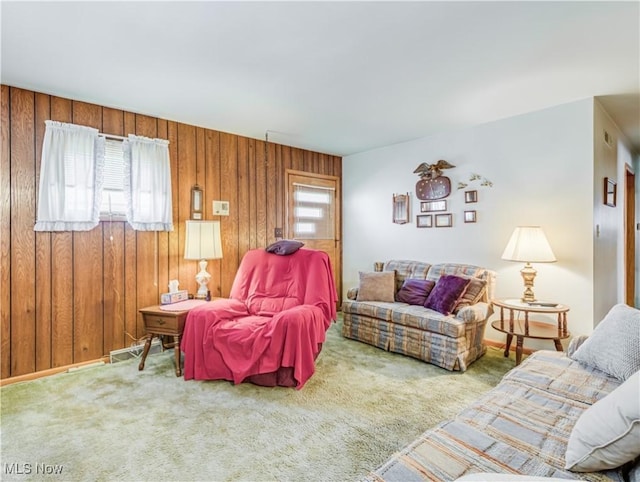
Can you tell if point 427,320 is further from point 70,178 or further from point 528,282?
point 70,178

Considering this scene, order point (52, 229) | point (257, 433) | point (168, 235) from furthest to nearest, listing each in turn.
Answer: point (168, 235)
point (52, 229)
point (257, 433)

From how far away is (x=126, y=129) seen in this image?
328 cm

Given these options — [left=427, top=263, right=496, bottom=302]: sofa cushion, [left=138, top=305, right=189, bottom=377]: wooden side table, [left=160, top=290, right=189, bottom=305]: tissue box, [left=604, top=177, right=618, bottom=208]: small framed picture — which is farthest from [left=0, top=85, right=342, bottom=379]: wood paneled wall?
[left=604, top=177, right=618, bottom=208]: small framed picture

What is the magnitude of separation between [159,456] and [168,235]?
2.25 m

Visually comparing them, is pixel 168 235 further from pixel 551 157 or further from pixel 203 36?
pixel 551 157

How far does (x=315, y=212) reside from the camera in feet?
16.4

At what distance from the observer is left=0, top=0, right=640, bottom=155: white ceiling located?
1.84 meters

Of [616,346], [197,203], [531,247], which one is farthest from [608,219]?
[197,203]

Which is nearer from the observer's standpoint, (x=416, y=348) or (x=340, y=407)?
(x=340, y=407)

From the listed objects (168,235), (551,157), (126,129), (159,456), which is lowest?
(159,456)

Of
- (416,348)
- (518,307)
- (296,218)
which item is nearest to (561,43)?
(518,307)

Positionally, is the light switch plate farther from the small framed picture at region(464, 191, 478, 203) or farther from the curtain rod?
the small framed picture at region(464, 191, 478, 203)

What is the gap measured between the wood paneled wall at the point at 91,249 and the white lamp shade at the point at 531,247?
9.54 feet

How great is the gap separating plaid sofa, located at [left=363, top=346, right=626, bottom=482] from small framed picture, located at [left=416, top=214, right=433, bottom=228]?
8.46ft
